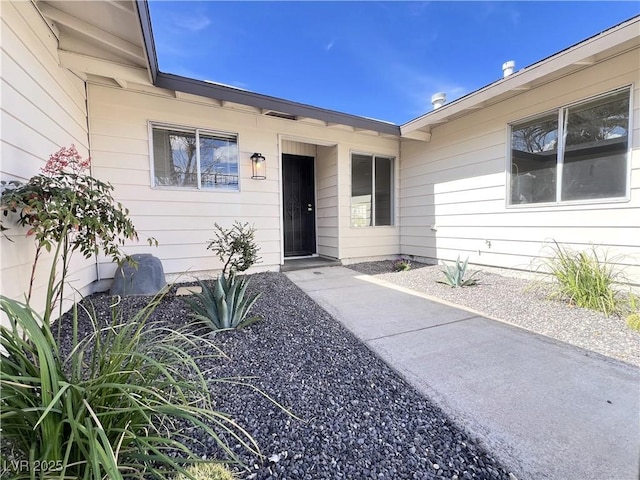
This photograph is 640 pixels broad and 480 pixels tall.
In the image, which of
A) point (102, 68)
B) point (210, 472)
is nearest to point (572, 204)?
point (210, 472)

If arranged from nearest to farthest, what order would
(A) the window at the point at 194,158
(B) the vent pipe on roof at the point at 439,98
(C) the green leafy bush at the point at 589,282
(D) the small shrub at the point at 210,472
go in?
(D) the small shrub at the point at 210,472 < (C) the green leafy bush at the point at 589,282 < (A) the window at the point at 194,158 < (B) the vent pipe on roof at the point at 439,98

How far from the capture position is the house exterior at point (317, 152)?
2.79 meters

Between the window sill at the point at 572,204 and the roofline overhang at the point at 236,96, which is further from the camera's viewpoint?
the window sill at the point at 572,204

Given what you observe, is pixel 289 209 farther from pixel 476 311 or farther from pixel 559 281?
pixel 559 281

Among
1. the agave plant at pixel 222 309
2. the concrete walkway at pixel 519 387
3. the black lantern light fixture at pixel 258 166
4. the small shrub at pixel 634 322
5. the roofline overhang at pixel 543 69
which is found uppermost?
the roofline overhang at pixel 543 69

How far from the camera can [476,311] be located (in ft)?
10.9

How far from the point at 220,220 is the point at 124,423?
154 inches

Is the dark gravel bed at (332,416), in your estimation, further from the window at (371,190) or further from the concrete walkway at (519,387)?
the window at (371,190)

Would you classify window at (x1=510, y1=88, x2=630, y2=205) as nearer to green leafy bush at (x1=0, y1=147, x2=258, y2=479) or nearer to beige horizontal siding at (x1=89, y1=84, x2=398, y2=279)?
beige horizontal siding at (x1=89, y1=84, x2=398, y2=279)

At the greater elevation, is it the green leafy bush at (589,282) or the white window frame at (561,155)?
the white window frame at (561,155)

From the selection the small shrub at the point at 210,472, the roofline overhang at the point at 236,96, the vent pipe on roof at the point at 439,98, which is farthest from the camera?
the vent pipe on roof at the point at 439,98

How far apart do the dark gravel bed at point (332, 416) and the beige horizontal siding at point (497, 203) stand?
12.0 ft

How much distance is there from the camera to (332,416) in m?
1.57

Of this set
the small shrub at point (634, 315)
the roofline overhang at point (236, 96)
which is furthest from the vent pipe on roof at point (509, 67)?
the small shrub at point (634, 315)
